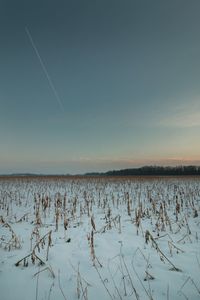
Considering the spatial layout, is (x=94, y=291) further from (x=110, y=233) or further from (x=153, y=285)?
(x=110, y=233)

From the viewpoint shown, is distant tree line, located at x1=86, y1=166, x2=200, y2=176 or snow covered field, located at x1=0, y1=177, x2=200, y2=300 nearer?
snow covered field, located at x1=0, y1=177, x2=200, y2=300

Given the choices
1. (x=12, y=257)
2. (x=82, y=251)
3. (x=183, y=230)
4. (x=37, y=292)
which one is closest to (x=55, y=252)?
(x=82, y=251)

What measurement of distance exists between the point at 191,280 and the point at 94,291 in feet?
5.70

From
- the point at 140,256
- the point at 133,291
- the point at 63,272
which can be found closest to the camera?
the point at 133,291

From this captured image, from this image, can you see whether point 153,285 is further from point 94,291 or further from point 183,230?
point 183,230

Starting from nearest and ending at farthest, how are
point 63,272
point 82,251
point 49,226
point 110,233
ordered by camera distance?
point 63,272, point 82,251, point 110,233, point 49,226

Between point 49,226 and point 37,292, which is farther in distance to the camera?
point 49,226

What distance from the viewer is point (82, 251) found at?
489cm

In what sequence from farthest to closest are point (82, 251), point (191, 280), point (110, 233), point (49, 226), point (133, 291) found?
1. point (49, 226)
2. point (110, 233)
3. point (82, 251)
4. point (191, 280)
5. point (133, 291)

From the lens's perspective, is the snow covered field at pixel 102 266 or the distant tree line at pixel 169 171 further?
the distant tree line at pixel 169 171

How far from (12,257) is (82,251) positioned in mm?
1620

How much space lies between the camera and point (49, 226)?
691cm

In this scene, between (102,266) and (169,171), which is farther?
(169,171)

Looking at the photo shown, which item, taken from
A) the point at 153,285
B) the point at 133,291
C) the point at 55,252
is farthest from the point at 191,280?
the point at 55,252
